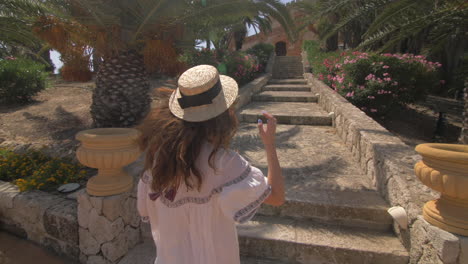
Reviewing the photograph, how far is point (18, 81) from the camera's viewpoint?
6785 mm

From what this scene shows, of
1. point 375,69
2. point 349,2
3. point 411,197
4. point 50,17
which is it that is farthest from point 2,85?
point 375,69

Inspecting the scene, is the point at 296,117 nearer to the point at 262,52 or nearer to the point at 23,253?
the point at 23,253

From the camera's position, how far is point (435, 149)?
1581mm

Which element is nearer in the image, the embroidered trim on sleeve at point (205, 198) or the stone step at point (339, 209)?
the embroidered trim on sleeve at point (205, 198)

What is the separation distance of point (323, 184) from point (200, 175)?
2265 mm

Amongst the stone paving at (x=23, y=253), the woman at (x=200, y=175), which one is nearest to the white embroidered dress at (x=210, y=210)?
the woman at (x=200, y=175)

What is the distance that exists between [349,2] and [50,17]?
4.60 metres

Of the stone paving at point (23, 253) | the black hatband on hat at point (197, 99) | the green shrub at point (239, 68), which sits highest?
the green shrub at point (239, 68)

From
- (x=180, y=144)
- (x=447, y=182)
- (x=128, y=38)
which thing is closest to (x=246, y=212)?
(x=180, y=144)

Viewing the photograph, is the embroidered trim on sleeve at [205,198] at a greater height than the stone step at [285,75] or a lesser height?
lesser

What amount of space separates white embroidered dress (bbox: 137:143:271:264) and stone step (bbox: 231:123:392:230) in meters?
1.55

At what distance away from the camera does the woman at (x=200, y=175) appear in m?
1.00

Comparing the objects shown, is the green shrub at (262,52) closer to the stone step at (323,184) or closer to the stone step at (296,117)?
the stone step at (296,117)

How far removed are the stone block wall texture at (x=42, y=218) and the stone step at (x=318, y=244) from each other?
1.73 m
